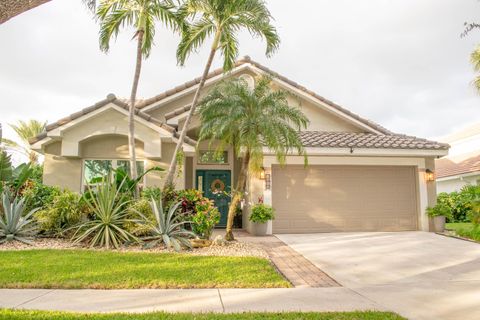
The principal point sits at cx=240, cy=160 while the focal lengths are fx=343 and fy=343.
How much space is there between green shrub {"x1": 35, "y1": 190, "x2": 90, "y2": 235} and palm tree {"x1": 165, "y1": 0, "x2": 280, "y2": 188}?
8.74ft

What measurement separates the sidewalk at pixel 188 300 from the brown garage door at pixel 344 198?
25.9 feet

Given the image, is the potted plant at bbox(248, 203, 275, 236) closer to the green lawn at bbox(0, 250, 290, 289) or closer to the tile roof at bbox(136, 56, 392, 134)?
the green lawn at bbox(0, 250, 290, 289)

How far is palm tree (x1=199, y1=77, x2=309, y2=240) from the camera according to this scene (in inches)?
397

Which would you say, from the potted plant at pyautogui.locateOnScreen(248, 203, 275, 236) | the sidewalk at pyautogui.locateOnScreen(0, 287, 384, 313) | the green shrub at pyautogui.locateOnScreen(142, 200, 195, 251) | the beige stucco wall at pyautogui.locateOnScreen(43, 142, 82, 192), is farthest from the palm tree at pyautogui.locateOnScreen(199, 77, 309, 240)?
the beige stucco wall at pyautogui.locateOnScreen(43, 142, 82, 192)

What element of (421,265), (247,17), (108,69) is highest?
(108,69)

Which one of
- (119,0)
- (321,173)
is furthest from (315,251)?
(119,0)

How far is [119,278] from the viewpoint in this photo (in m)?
6.36

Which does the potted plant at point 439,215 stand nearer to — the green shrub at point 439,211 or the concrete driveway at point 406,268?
the green shrub at point 439,211

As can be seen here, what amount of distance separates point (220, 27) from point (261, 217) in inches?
269

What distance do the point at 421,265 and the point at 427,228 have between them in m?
6.66

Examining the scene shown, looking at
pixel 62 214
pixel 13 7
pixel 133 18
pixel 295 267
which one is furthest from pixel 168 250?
pixel 133 18

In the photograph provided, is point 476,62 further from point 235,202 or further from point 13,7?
point 13,7

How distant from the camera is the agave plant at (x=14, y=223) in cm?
977

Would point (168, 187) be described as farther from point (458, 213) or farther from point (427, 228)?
point (458, 213)
